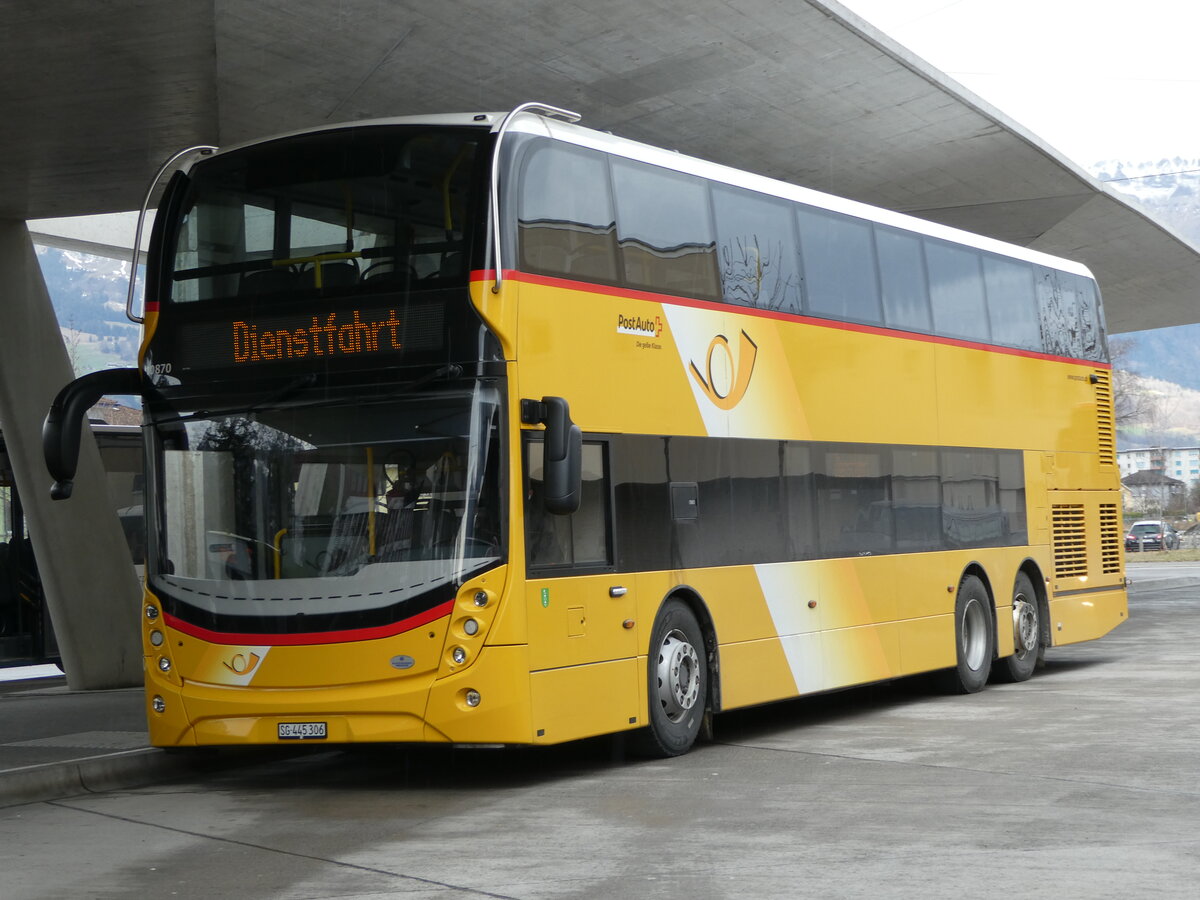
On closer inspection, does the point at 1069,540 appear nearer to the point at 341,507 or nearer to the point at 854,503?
the point at 854,503

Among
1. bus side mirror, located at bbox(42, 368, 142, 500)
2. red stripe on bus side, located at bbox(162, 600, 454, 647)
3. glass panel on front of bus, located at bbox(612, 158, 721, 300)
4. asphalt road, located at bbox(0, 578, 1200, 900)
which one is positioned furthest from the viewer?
glass panel on front of bus, located at bbox(612, 158, 721, 300)

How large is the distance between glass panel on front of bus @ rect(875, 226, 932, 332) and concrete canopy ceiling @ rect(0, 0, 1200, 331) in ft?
8.29

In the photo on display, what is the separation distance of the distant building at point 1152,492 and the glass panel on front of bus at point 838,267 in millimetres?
119648

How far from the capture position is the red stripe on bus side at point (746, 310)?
10.5m

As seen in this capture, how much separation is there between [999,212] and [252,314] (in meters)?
17.9

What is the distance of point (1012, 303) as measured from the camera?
17.8 meters

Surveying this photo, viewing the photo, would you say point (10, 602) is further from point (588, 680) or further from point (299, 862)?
point (299, 862)

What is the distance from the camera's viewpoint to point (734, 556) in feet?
41.7

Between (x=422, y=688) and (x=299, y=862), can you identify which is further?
(x=422, y=688)

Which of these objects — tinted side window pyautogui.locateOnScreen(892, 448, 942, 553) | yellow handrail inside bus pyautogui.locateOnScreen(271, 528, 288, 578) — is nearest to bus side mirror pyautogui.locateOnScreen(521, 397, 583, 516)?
yellow handrail inside bus pyautogui.locateOnScreen(271, 528, 288, 578)

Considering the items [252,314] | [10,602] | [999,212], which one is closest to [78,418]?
[252,314]

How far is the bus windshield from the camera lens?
33.3 feet

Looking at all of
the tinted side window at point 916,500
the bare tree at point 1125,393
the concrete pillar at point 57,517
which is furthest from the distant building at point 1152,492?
the tinted side window at point 916,500

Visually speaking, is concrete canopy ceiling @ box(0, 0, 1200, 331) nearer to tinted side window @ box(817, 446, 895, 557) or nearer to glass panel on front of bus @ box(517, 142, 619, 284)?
glass panel on front of bus @ box(517, 142, 619, 284)
